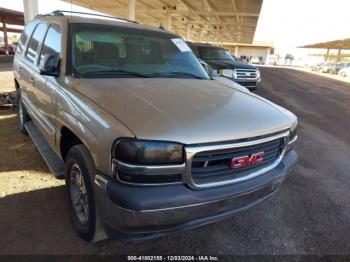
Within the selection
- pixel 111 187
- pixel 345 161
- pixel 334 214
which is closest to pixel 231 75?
pixel 345 161

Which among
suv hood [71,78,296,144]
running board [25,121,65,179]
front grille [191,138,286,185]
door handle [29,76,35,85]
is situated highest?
suv hood [71,78,296,144]

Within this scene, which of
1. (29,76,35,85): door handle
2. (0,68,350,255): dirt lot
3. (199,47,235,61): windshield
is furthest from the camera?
(199,47,235,61): windshield

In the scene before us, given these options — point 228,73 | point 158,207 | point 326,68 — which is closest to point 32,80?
point 158,207

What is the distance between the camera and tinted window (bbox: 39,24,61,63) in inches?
126

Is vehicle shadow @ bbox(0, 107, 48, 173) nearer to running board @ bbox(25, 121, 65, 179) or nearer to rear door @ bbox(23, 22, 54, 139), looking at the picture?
running board @ bbox(25, 121, 65, 179)

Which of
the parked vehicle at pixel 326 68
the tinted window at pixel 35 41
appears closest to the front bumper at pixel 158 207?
the tinted window at pixel 35 41

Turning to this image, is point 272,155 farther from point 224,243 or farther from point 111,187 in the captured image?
point 111,187

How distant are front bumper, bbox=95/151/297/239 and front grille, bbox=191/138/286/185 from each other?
0.25 feet

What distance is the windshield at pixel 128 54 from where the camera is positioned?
3033mm

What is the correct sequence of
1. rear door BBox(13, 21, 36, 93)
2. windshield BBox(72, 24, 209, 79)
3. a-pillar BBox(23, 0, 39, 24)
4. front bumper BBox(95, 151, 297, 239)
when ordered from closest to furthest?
front bumper BBox(95, 151, 297, 239)
windshield BBox(72, 24, 209, 79)
rear door BBox(13, 21, 36, 93)
a-pillar BBox(23, 0, 39, 24)

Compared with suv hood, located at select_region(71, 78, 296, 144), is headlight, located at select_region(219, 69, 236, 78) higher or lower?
lower

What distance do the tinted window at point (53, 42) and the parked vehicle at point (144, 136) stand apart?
0.7 inches

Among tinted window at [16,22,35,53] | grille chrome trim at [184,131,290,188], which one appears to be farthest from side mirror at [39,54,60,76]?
tinted window at [16,22,35,53]

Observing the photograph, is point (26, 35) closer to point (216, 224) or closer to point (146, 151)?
point (146, 151)
